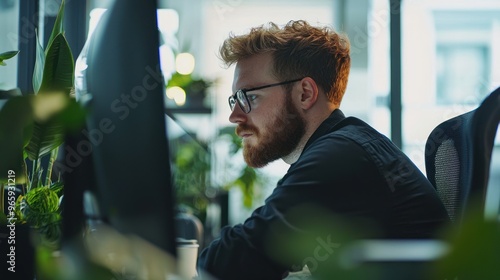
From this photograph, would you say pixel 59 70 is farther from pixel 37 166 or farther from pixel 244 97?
pixel 244 97

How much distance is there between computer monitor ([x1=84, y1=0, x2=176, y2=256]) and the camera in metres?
0.53

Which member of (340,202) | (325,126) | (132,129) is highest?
(132,129)

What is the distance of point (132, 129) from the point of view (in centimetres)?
56

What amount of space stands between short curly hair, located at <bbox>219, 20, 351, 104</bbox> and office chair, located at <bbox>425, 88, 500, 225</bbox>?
41 centimetres

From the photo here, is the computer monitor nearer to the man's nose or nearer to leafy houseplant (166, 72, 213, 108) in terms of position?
the man's nose

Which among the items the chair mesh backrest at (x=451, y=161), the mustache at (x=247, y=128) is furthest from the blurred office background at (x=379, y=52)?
the chair mesh backrest at (x=451, y=161)

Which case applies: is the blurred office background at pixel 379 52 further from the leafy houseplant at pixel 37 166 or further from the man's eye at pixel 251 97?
the leafy houseplant at pixel 37 166

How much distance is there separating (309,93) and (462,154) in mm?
525

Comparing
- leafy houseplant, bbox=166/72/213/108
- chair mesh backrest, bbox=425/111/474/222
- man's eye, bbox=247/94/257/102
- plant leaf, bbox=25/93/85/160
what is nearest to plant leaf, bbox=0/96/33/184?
plant leaf, bbox=25/93/85/160

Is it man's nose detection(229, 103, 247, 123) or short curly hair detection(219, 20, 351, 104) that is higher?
short curly hair detection(219, 20, 351, 104)

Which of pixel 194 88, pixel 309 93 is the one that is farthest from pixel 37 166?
pixel 194 88

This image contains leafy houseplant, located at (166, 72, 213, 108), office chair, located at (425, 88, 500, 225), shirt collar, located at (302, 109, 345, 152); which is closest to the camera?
office chair, located at (425, 88, 500, 225)

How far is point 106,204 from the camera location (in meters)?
0.60

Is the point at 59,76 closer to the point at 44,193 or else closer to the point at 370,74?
the point at 44,193
